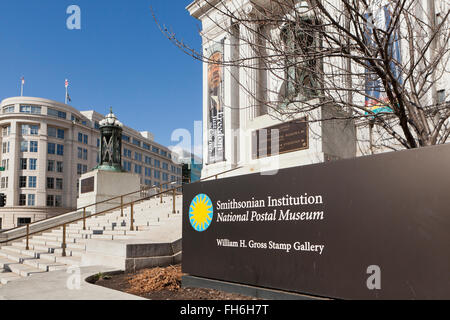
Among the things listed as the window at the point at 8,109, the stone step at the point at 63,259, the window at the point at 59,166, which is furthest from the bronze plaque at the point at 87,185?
the window at the point at 8,109

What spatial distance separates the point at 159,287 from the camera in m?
5.96

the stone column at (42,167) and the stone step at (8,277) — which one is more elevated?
the stone column at (42,167)

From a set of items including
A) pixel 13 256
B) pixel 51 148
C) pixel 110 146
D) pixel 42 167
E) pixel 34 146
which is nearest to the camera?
pixel 13 256

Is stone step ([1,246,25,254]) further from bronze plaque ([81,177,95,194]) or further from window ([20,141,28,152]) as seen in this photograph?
window ([20,141,28,152])

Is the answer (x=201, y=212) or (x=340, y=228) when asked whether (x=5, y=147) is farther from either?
(x=340, y=228)

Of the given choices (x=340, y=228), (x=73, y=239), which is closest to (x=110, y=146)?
(x=73, y=239)

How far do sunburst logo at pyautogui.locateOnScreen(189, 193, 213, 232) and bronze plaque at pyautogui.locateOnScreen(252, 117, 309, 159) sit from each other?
21.2 ft

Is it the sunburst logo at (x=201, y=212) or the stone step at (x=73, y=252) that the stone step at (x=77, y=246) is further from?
the sunburst logo at (x=201, y=212)

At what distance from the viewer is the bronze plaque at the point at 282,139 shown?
478 inches

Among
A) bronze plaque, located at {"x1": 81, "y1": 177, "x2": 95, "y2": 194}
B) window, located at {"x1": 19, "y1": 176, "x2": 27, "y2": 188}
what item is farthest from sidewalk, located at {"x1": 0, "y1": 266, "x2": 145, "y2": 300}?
window, located at {"x1": 19, "y1": 176, "x2": 27, "y2": 188}

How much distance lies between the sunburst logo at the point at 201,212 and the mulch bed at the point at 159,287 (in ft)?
3.17

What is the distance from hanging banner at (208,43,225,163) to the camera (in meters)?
23.5

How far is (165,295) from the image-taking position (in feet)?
18.3

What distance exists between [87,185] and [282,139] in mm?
13799
